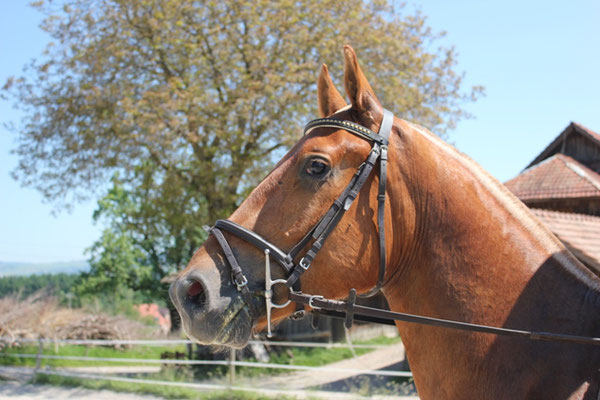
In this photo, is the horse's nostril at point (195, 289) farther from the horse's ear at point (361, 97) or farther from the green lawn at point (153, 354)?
the green lawn at point (153, 354)

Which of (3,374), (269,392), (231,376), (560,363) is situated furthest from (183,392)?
(560,363)

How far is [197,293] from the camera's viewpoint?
1.74 metres

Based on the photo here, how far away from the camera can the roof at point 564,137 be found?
18.3m

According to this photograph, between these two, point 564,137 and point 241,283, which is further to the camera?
point 564,137

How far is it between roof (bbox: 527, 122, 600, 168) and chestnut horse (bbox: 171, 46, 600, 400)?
63.4ft

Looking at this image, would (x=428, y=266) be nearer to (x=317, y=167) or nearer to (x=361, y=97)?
(x=317, y=167)

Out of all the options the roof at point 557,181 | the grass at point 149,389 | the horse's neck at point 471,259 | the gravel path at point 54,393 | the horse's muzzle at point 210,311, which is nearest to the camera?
the horse's muzzle at point 210,311

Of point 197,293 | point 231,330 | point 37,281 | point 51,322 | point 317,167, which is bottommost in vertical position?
point 51,322

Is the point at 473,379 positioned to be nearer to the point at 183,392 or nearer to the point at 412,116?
the point at 183,392

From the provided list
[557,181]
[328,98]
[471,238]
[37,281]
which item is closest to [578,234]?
[557,181]

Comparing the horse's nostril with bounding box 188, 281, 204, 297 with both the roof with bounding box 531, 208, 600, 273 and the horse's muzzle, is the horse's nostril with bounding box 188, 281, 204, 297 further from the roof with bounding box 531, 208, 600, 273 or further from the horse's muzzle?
the roof with bounding box 531, 208, 600, 273

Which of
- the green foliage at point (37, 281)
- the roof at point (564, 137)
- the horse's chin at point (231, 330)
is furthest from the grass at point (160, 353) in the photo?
the green foliage at point (37, 281)

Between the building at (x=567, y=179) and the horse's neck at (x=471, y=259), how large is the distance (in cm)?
955

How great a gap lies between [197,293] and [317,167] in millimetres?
642
